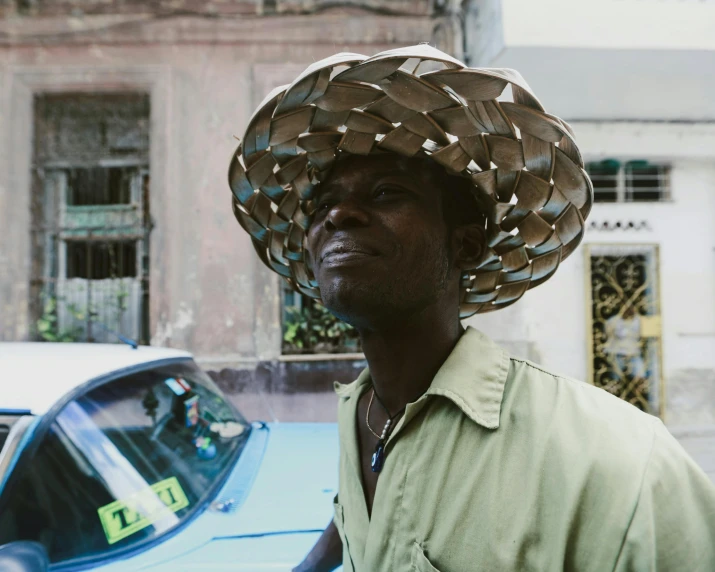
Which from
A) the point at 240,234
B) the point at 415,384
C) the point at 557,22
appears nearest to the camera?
the point at 415,384

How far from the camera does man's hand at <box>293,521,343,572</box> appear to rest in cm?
144

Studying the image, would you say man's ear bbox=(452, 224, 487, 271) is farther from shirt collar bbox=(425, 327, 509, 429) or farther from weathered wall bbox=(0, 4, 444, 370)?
weathered wall bbox=(0, 4, 444, 370)

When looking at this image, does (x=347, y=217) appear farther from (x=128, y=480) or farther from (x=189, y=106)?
(x=189, y=106)

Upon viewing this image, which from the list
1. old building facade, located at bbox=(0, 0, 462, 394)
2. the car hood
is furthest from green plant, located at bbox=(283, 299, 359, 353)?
the car hood

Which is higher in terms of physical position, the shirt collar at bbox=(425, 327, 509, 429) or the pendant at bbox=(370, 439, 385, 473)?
the shirt collar at bbox=(425, 327, 509, 429)

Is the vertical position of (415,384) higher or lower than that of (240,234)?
lower

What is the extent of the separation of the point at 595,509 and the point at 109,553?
4.51 feet

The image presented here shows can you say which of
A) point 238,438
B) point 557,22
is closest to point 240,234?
point 238,438

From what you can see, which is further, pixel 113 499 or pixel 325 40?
pixel 325 40

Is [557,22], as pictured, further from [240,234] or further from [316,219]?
[316,219]

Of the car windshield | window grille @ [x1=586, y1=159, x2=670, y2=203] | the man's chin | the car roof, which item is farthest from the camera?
window grille @ [x1=586, y1=159, x2=670, y2=203]

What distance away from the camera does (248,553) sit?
5.04 feet

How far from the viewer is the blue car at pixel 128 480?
143cm

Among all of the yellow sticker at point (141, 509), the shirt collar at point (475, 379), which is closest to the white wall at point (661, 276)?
the yellow sticker at point (141, 509)
